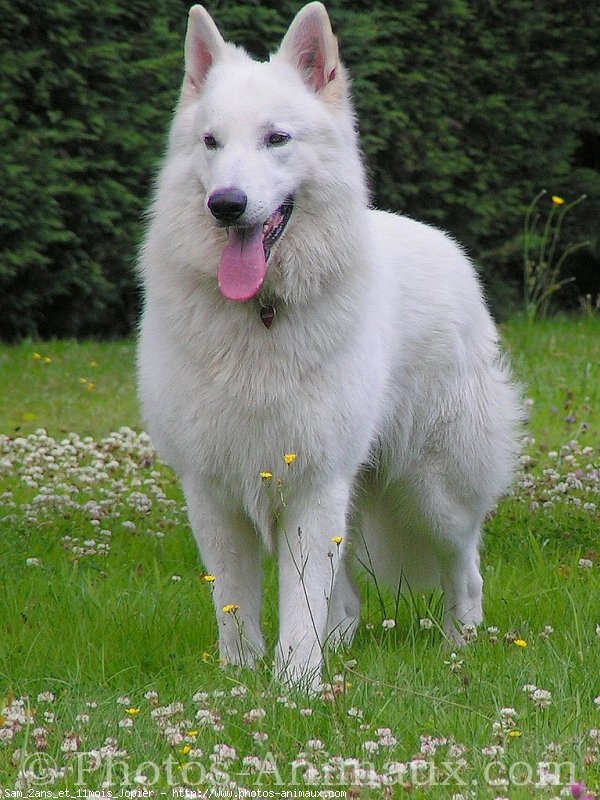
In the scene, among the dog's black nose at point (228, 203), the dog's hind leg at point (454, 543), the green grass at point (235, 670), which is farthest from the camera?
the dog's hind leg at point (454, 543)

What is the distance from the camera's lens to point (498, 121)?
43.3 feet

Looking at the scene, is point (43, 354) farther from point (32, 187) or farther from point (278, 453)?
point (278, 453)

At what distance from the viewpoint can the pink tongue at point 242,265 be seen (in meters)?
3.78

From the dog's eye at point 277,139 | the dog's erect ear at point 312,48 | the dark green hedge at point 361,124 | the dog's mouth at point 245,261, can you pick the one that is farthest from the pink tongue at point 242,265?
the dark green hedge at point 361,124

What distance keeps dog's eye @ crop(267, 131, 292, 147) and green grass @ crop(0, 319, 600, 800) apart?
1.56 meters

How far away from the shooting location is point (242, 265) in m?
3.80

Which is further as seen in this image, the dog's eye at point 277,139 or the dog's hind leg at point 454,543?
the dog's hind leg at point 454,543

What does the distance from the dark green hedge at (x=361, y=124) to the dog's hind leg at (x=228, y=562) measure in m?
6.47

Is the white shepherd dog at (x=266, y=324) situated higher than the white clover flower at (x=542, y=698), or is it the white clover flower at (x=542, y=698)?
the white shepherd dog at (x=266, y=324)

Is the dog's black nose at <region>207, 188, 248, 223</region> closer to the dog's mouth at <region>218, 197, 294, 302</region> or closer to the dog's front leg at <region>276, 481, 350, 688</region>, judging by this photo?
the dog's mouth at <region>218, 197, 294, 302</region>

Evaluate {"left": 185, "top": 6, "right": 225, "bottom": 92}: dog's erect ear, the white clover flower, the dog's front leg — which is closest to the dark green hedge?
{"left": 185, "top": 6, "right": 225, "bottom": 92}: dog's erect ear

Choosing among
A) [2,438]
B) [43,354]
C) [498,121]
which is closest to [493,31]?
[498,121]

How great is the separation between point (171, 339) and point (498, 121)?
391 inches

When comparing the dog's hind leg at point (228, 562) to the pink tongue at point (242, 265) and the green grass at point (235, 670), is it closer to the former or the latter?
the green grass at point (235, 670)
